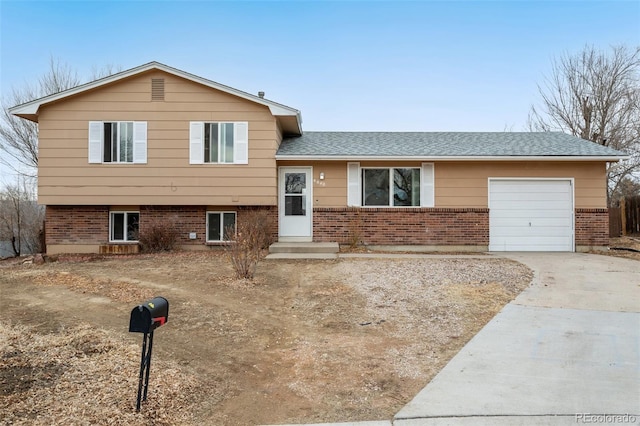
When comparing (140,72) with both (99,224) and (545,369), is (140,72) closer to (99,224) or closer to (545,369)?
(99,224)

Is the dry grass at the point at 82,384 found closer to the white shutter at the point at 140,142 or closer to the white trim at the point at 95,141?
the white shutter at the point at 140,142

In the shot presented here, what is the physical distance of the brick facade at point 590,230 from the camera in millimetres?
11617

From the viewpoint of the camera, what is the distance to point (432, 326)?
4.86 meters

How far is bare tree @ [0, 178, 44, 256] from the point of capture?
45.1 ft

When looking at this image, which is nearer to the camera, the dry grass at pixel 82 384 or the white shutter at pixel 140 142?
the dry grass at pixel 82 384

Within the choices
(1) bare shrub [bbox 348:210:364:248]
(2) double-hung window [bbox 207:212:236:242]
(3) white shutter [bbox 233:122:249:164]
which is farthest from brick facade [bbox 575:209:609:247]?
(2) double-hung window [bbox 207:212:236:242]

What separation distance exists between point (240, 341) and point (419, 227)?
8.32 m

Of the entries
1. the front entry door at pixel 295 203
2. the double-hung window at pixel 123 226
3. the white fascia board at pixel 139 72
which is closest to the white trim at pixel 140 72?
the white fascia board at pixel 139 72

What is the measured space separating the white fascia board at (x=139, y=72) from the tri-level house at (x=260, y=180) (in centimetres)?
3

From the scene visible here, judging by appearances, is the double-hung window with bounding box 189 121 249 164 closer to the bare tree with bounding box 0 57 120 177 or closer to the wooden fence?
the bare tree with bounding box 0 57 120 177

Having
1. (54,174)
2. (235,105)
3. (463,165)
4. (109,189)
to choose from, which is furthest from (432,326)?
(54,174)

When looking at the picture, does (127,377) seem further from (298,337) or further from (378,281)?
(378,281)

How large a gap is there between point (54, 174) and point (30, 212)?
15.6 feet

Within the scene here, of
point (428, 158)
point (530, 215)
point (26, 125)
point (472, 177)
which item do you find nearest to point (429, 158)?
point (428, 158)
